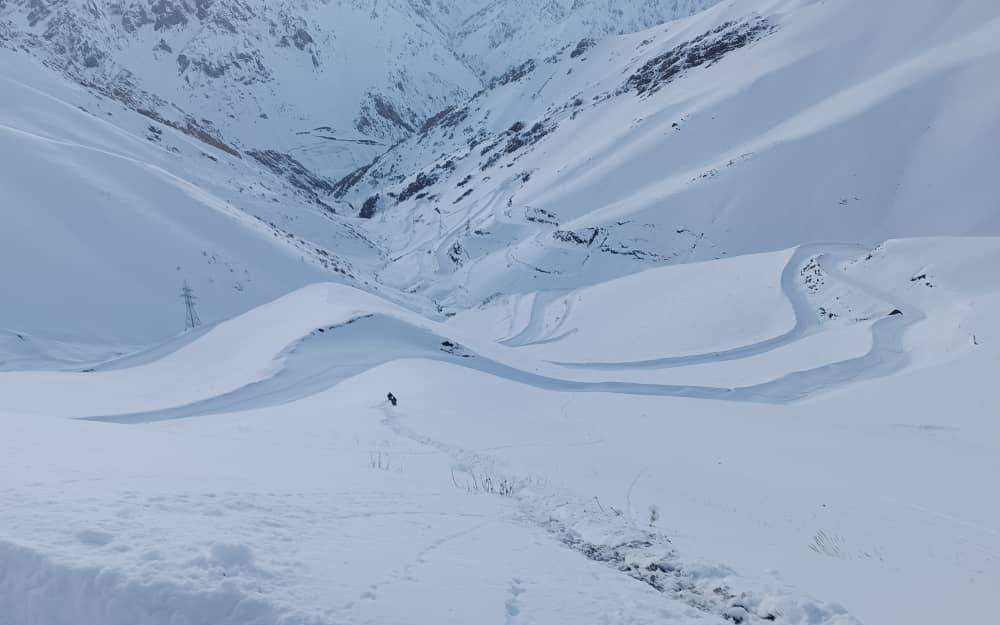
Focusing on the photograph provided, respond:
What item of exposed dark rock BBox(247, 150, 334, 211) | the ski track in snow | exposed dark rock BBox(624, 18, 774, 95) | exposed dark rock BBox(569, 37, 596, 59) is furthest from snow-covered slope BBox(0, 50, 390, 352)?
exposed dark rock BBox(247, 150, 334, 211)

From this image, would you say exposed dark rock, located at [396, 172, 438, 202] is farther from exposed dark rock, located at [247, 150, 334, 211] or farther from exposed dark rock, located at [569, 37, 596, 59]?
exposed dark rock, located at [569, 37, 596, 59]

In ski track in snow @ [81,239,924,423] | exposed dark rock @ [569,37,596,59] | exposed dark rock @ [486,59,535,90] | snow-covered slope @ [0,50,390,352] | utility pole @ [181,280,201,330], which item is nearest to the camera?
ski track in snow @ [81,239,924,423]

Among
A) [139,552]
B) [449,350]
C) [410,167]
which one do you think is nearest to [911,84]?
[449,350]

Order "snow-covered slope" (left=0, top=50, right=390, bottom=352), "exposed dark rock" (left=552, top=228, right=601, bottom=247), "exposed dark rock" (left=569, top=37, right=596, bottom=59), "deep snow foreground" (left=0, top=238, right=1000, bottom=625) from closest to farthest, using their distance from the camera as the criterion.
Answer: "deep snow foreground" (left=0, top=238, right=1000, bottom=625)
"snow-covered slope" (left=0, top=50, right=390, bottom=352)
"exposed dark rock" (left=552, top=228, right=601, bottom=247)
"exposed dark rock" (left=569, top=37, right=596, bottom=59)

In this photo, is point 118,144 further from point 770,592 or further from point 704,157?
point 770,592

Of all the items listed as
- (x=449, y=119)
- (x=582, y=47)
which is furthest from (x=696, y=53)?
(x=449, y=119)
